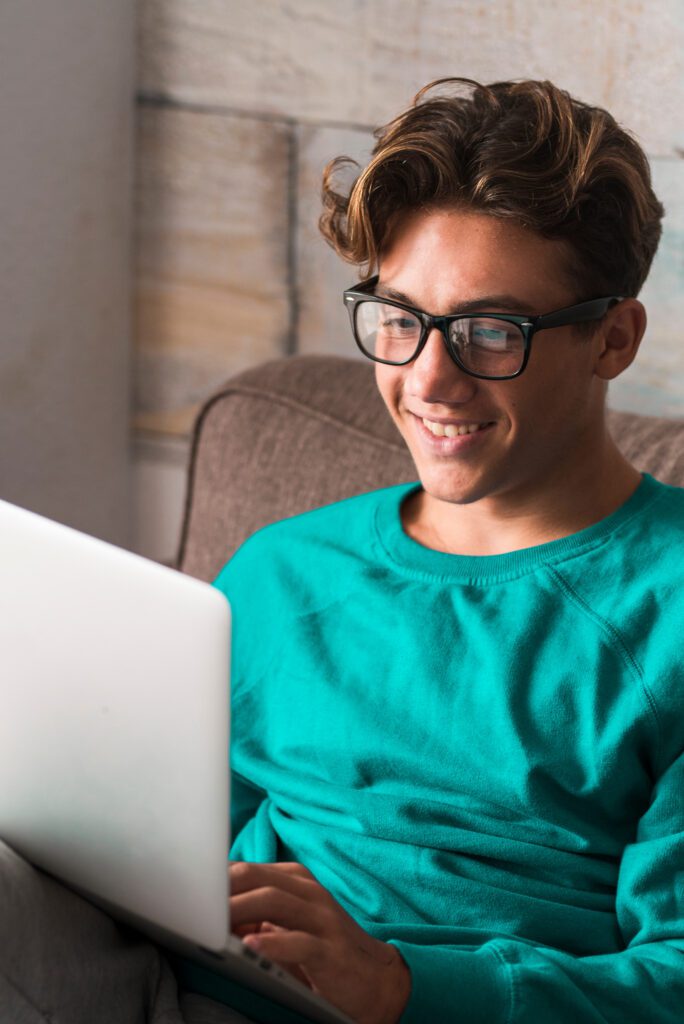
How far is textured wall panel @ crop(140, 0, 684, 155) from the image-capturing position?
1782 millimetres

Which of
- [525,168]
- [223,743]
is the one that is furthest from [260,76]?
[223,743]

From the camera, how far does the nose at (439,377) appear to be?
1143mm

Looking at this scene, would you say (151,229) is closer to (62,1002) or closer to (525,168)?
(525,168)

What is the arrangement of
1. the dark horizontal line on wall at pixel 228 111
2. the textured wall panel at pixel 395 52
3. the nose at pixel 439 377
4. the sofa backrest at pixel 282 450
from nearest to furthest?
the nose at pixel 439 377 < the sofa backrest at pixel 282 450 < the textured wall panel at pixel 395 52 < the dark horizontal line on wall at pixel 228 111

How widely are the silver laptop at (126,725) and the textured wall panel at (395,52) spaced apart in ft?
4.21

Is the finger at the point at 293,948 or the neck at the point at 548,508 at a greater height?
the neck at the point at 548,508

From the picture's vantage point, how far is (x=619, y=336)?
3.92 feet

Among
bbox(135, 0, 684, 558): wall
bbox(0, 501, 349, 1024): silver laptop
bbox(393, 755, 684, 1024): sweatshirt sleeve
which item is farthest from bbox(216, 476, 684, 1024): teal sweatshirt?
bbox(135, 0, 684, 558): wall

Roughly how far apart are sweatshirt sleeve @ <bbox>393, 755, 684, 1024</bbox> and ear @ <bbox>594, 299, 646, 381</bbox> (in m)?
0.37

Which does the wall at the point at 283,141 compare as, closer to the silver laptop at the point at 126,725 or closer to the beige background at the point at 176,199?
the beige background at the point at 176,199

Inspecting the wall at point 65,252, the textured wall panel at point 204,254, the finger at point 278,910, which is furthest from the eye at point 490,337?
the wall at point 65,252

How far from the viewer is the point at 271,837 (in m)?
1.29

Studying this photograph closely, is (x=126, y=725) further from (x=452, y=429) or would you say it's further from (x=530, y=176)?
(x=530, y=176)

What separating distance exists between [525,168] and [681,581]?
1.29 ft
